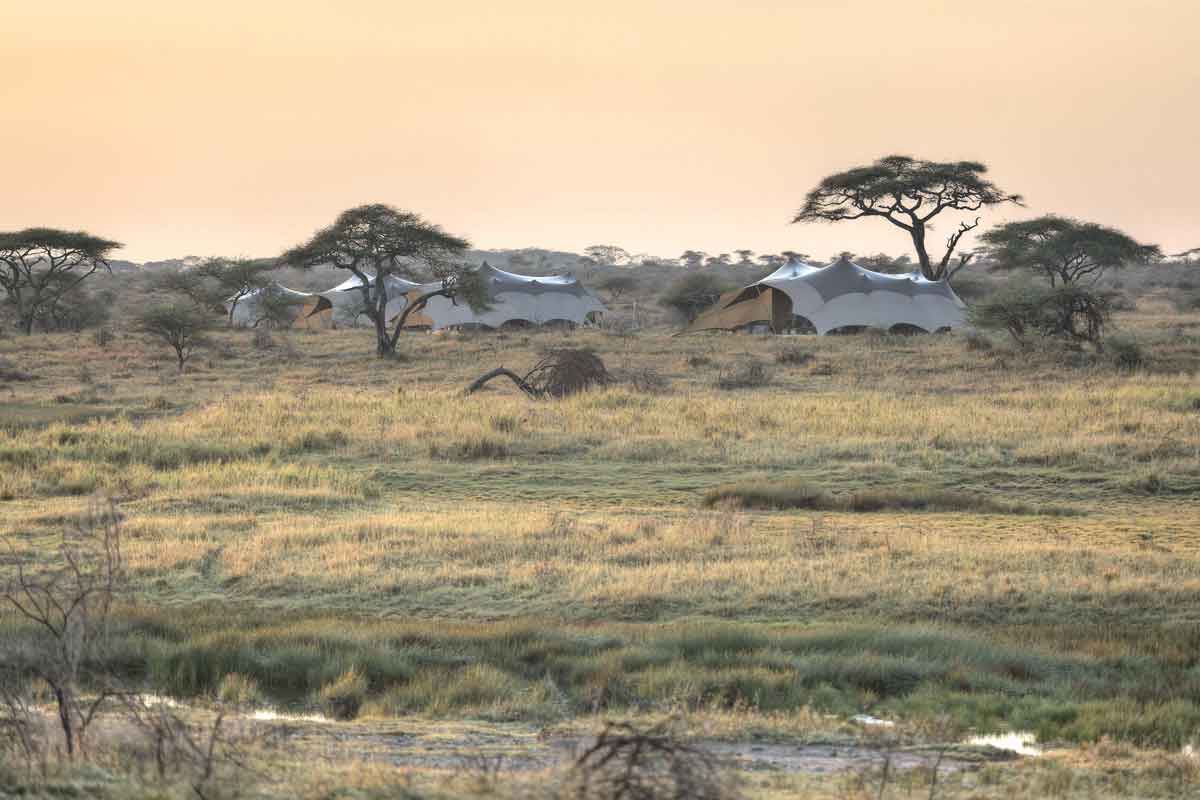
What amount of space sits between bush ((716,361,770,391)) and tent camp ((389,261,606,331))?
24673 millimetres

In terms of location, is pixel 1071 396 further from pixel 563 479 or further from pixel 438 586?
pixel 438 586

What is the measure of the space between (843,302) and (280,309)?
91.0 ft

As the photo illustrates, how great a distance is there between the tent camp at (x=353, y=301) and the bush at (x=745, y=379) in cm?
3118

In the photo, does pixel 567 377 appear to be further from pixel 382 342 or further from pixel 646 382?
pixel 382 342

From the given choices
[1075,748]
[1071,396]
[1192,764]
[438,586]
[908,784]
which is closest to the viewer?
[908,784]

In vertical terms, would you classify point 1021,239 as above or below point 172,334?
above

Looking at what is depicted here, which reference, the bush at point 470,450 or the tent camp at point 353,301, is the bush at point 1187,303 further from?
the bush at point 470,450

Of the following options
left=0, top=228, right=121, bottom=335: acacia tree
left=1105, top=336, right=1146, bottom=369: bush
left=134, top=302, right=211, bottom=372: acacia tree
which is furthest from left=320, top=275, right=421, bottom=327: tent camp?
left=1105, top=336, right=1146, bottom=369: bush

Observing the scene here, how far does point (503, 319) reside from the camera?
58281mm

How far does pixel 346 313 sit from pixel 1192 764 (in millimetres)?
63528

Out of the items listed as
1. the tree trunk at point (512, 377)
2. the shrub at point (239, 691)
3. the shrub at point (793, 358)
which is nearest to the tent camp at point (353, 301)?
the shrub at point (793, 358)

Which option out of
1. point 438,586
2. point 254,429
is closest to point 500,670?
point 438,586

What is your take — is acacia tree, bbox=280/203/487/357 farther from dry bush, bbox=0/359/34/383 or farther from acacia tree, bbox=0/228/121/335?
acacia tree, bbox=0/228/121/335

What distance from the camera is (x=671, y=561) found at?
13.4 m
